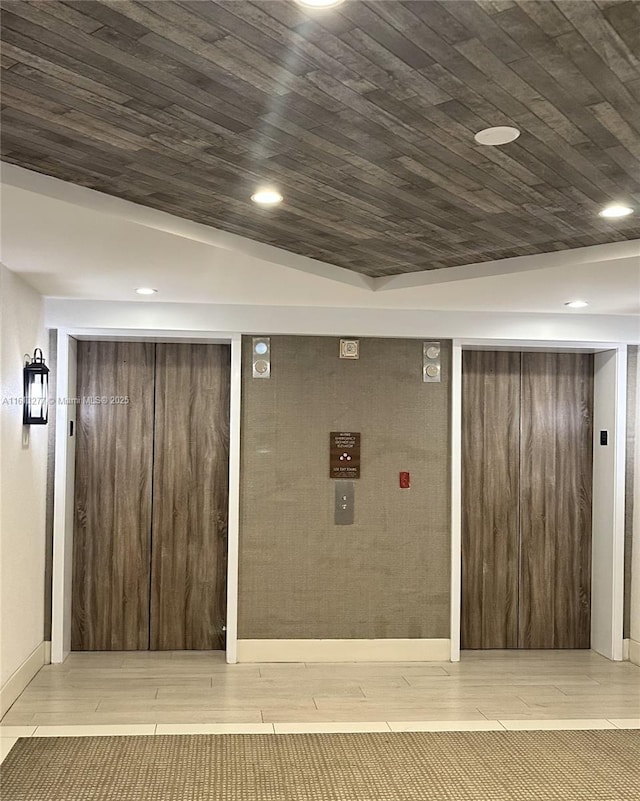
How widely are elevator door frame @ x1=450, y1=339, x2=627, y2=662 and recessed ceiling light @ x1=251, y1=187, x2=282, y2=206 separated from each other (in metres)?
2.84

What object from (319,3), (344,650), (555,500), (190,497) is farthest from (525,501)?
(319,3)

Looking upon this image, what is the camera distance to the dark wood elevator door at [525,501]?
634cm

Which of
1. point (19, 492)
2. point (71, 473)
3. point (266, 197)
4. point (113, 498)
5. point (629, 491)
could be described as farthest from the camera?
point (629, 491)

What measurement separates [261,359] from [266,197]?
8.51 feet

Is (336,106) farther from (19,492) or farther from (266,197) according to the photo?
(19,492)

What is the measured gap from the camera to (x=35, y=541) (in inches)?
215

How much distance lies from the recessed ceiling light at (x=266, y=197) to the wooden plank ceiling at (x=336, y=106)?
42 millimetres

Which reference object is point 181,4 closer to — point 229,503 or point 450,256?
point 450,256

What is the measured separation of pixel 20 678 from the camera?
5.01 metres

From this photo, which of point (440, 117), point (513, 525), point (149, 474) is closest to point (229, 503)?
point (149, 474)

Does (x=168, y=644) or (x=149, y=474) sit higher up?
(x=149, y=474)

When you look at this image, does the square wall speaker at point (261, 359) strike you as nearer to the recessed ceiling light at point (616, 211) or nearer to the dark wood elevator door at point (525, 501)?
the dark wood elevator door at point (525, 501)

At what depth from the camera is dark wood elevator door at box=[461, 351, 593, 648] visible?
634 centimetres

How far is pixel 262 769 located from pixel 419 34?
3.29 m
